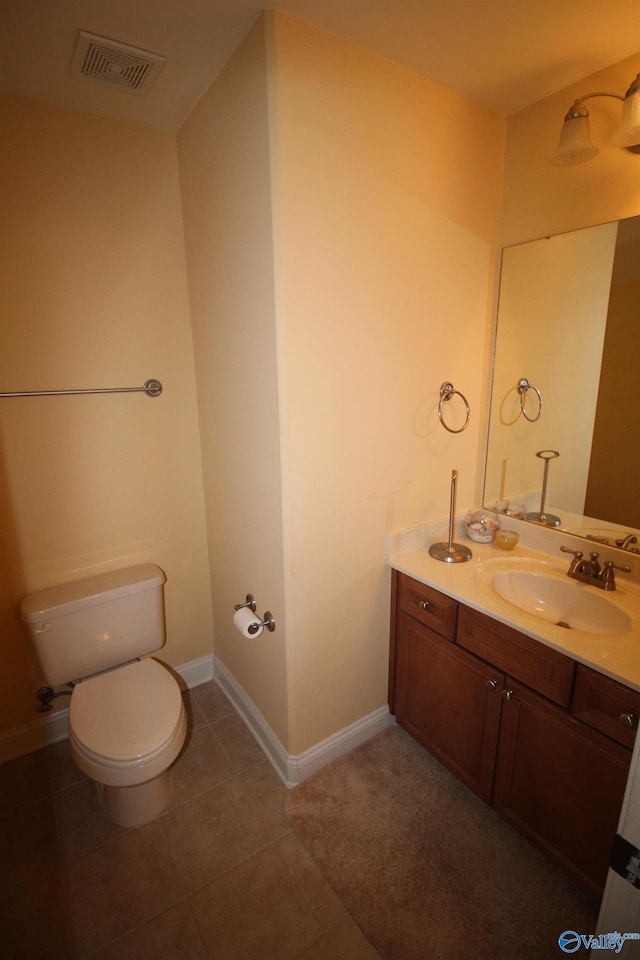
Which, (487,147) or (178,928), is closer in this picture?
(178,928)

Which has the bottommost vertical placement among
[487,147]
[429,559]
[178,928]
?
[178,928]

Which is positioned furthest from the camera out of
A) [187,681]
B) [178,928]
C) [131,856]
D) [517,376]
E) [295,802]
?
[187,681]

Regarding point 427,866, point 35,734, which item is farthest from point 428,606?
point 35,734

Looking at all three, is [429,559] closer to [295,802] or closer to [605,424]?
[605,424]

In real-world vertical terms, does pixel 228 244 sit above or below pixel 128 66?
below

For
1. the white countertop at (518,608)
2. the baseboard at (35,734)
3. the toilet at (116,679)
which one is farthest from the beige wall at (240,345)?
the baseboard at (35,734)

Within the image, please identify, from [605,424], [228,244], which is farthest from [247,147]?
[605,424]

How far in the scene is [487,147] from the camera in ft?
5.65

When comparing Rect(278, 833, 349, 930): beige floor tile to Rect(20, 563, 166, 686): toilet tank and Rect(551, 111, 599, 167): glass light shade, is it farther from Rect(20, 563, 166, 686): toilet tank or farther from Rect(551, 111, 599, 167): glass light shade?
Rect(551, 111, 599, 167): glass light shade

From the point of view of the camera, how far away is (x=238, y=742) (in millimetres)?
1988

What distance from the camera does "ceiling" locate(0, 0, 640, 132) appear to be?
3.90 ft

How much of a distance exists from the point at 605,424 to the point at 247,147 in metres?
1.52

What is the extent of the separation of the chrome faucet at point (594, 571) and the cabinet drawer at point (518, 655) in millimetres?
416

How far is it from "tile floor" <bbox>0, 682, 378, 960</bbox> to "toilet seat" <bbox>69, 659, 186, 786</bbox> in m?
0.33
